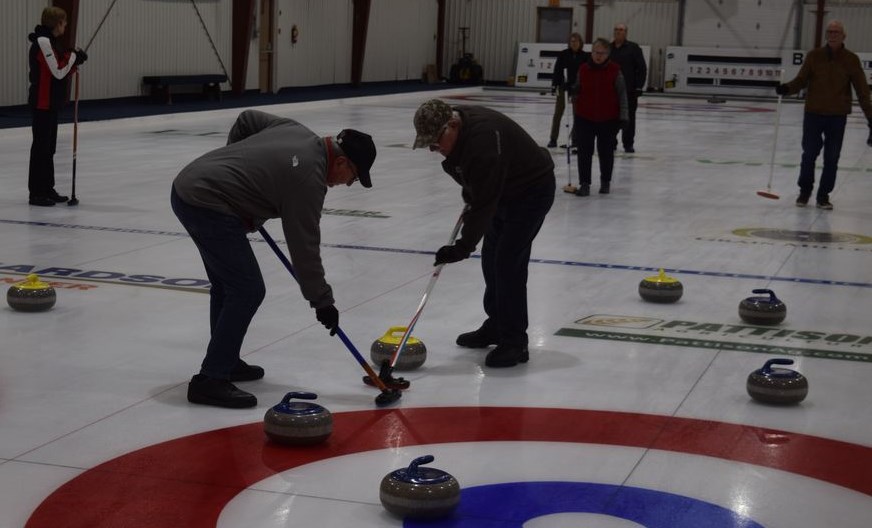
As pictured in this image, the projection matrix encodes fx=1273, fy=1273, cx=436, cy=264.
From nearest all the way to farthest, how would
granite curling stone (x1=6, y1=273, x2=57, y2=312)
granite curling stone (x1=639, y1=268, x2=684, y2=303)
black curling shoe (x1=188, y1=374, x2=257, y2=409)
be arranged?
black curling shoe (x1=188, y1=374, x2=257, y2=409) → granite curling stone (x1=6, y1=273, x2=57, y2=312) → granite curling stone (x1=639, y1=268, x2=684, y2=303)

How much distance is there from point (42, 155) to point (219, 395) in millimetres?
6752

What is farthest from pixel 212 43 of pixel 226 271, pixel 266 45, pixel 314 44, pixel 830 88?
pixel 226 271

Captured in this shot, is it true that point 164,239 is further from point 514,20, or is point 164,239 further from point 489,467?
point 514,20

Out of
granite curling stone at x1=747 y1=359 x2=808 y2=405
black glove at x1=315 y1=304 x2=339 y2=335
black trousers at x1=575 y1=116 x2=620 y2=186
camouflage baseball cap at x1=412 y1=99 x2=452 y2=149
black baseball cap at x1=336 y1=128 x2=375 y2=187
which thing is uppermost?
camouflage baseball cap at x1=412 y1=99 x2=452 y2=149

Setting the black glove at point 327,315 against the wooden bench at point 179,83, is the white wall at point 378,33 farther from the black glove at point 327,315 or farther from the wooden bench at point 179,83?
the black glove at point 327,315

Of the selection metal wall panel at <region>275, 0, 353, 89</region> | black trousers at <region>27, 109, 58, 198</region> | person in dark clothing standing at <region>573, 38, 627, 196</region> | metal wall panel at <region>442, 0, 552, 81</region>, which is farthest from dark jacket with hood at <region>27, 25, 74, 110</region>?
metal wall panel at <region>442, 0, 552, 81</region>

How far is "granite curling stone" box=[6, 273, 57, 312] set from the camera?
23.5ft

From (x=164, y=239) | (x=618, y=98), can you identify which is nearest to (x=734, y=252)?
(x=618, y=98)

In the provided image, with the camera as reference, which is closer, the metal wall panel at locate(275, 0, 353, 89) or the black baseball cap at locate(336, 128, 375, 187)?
the black baseball cap at locate(336, 128, 375, 187)

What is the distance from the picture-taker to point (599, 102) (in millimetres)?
13266

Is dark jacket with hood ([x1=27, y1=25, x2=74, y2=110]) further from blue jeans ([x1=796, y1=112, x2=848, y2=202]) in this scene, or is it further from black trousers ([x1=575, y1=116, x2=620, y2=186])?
blue jeans ([x1=796, y1=112, x2=848, y2=202])

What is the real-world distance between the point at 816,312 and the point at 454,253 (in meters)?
3.12

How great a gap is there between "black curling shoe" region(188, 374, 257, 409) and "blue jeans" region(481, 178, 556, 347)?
A: 1529 mm

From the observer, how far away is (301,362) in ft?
21.0
